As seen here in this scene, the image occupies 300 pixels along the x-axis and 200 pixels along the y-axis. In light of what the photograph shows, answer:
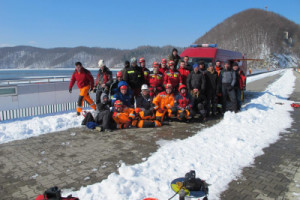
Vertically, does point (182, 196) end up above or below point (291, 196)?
above

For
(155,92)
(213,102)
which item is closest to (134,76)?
(155,92)

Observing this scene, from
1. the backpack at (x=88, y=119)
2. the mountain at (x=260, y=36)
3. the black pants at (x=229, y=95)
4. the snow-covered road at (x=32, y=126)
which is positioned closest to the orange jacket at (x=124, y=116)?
the backpack at (x=88, y=119)

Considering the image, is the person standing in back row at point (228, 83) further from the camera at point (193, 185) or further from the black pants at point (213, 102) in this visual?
the camera at point (193, 185)

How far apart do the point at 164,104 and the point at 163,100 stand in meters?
0.13

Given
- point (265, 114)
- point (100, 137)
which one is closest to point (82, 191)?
point (100, 137)

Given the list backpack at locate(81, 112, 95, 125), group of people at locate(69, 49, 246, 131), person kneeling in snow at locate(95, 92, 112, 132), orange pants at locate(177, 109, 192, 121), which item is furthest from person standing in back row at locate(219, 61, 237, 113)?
backpack at locate(81, 112, 95, 125)

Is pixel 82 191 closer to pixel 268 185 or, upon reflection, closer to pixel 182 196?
pixel 182 196

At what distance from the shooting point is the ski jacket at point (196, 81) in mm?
8023

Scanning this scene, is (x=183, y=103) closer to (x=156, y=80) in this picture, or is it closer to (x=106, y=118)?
(x=156, y=80)

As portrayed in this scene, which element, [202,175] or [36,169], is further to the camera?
[36,169]

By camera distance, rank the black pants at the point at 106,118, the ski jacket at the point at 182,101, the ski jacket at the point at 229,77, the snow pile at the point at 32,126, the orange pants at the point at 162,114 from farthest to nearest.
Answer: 1. the ski jacket at the point at 229,77
2. the ski jacket at the point at 182,101
3. the orange pants at the point at 162,114
4. the black pants at the point at 106,118
5. the snow pile at the point at 32,126

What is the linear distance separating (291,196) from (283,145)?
98.6 inches

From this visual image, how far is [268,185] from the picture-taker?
3762 millimetres

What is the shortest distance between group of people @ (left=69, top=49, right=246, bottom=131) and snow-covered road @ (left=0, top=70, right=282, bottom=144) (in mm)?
762
